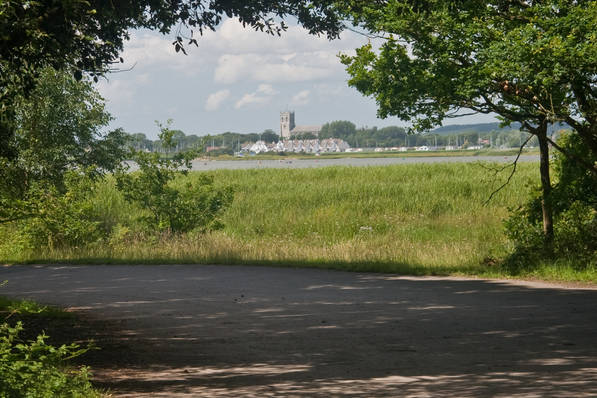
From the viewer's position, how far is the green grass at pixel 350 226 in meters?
20.3

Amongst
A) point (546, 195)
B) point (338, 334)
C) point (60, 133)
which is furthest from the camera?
point (60, 133)

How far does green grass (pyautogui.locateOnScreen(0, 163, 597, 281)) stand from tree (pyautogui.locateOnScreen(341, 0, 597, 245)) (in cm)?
235

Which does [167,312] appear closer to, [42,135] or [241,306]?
[241,306]

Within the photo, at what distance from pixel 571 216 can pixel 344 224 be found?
54.0 feet

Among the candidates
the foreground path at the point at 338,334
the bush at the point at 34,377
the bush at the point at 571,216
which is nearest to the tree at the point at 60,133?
the foreground path at the point at 338,334

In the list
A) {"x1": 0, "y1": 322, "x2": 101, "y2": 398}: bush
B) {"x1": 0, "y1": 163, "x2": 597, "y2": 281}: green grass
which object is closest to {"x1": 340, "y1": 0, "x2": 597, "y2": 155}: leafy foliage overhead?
{"x1": 0, "y1": 163, "x2": 597, "y2": 281}: green grass

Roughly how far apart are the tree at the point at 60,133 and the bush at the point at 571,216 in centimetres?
1464

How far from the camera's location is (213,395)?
7258mm

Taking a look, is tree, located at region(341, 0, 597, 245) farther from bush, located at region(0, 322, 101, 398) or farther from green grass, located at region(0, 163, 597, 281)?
bush, located at region(0, 322, 101, 398)

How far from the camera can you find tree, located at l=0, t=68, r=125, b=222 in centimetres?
2725

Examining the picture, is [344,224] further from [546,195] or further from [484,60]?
[484,60]

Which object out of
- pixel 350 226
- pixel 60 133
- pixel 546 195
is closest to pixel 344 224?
pixel 350 226

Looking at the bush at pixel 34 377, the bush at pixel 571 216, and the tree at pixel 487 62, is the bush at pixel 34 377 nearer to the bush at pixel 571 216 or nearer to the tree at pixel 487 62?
the tree at pixel 487 62

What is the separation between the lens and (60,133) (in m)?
28.8
